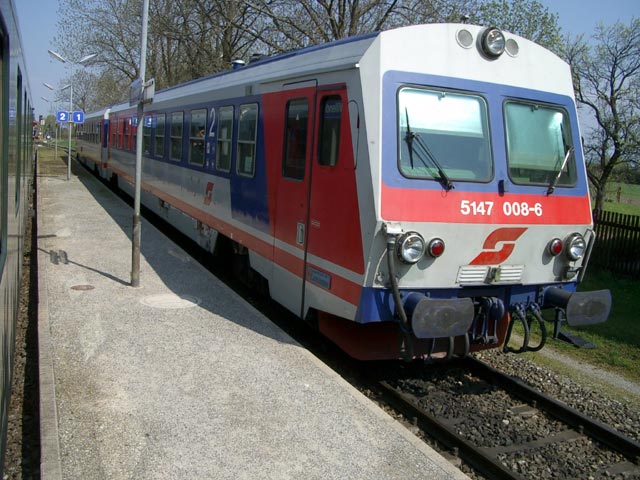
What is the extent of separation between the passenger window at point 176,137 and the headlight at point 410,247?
6902mm

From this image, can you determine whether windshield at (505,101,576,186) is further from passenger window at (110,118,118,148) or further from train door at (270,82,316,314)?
passenger window at (110,118,118,148)

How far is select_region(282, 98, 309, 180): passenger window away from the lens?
6.11 m

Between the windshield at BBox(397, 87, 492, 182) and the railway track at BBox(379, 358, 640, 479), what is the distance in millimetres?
2030

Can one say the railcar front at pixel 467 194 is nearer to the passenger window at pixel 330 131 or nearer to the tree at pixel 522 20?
the passenger window at pixel 330 131

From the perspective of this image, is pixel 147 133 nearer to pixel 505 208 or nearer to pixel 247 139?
pixel 247 139

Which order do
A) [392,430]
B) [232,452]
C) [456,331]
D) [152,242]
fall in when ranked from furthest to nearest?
[152,242] → [456,331] → [392,430] → [232,452]

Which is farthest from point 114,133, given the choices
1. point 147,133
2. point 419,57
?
point 419,57

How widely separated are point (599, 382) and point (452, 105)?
3.62m

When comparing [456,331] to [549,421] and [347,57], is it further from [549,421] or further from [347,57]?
[347,57]

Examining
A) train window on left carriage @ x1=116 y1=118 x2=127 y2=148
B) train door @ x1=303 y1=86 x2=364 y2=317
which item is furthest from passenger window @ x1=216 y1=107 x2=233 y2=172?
train window on left carriage @ x1=116 y1=118 x2=127 y2=148

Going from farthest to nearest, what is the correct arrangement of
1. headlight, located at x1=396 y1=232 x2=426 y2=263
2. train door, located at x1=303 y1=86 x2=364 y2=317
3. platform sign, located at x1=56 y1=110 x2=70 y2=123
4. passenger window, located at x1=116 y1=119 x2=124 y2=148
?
platform sign, located at x1=56 y1=110 x2=70 y2=123 < passenger window, located at x1=116 y1=119 x2=124 y2=148 < train door, located at x1=303 y1=86 x2=364 y2=317 < headlight, located at x1=396 y1=232 x2=426 y2=263

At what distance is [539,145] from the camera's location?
5840 millimetres

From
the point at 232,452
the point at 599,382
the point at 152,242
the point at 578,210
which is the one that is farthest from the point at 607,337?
the point at 152,242

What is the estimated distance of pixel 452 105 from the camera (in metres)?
5.40
